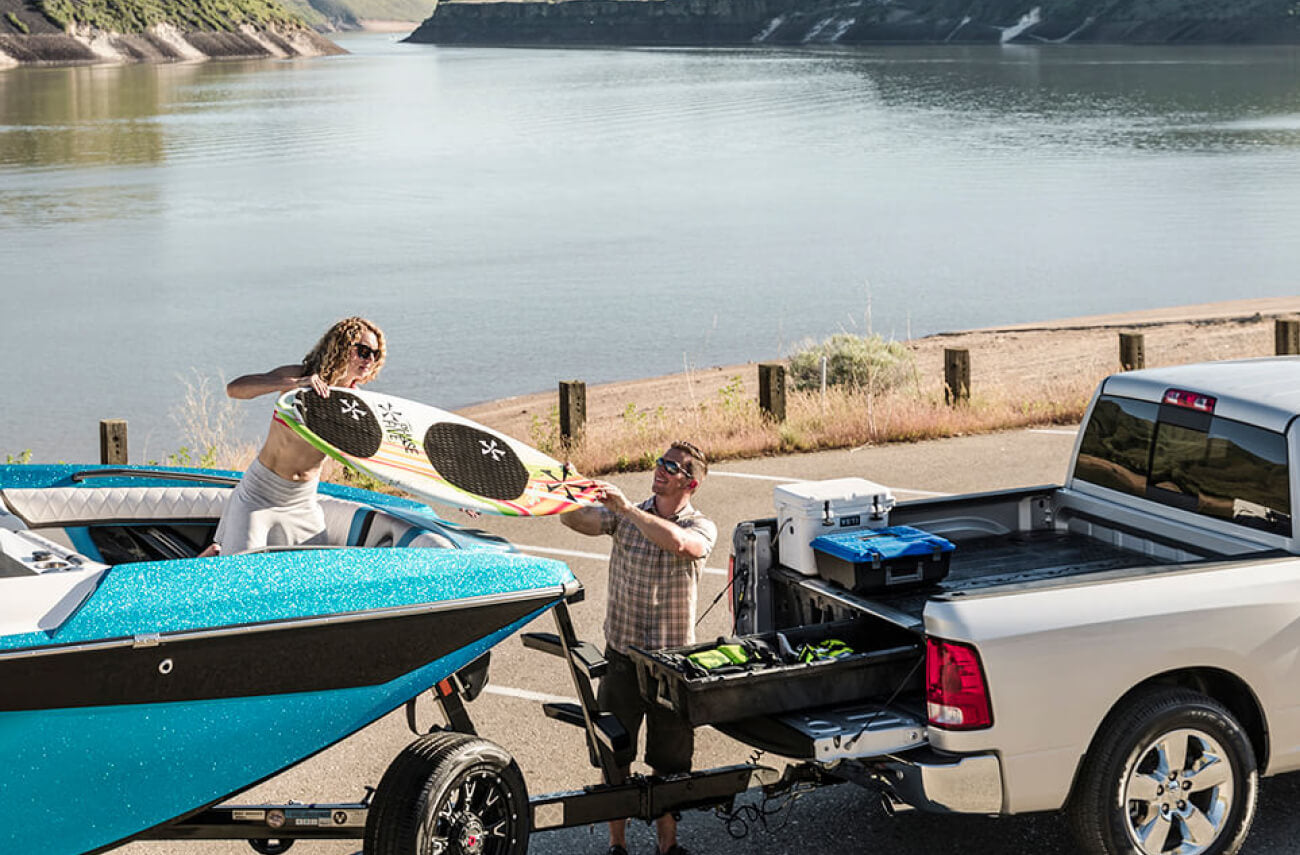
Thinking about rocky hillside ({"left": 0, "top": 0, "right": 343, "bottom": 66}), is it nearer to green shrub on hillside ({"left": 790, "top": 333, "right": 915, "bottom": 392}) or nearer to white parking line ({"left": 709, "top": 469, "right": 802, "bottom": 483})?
green shrub on hillside ({"left": 790, "top": 333, "right": 915, "bottom": 392})

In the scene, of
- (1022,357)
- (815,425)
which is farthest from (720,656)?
(1022,357)

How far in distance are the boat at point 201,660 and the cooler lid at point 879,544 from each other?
4.03 feet

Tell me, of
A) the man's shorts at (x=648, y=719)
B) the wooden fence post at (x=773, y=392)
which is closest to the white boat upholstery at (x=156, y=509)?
the man's shorts at (x=648, y=719)

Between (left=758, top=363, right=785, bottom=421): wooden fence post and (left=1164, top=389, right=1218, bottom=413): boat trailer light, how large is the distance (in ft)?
29.3

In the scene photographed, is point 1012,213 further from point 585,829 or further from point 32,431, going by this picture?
→ point 585,829

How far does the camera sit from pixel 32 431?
24938 mm

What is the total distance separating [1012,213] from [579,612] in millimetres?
44475

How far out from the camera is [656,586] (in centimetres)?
611

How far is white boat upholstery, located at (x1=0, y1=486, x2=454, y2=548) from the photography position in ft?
22.6

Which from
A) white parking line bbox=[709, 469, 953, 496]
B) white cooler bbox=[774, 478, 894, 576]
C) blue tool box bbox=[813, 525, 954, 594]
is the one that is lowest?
white parking line bbox=[709, 469, 953, 496]

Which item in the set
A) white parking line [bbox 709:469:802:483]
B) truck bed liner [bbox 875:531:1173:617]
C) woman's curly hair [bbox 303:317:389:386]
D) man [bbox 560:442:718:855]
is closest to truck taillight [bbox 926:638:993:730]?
truck bed liner [bbox 875:531:1173:617]

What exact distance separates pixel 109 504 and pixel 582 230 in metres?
41.9

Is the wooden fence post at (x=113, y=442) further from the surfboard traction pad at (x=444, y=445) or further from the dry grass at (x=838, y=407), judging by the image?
the surfboard traction pad at (x=444, y=445)

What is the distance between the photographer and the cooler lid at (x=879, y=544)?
634cm
